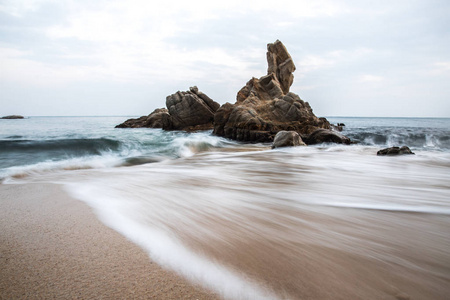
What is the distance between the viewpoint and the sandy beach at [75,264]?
47.7 inches

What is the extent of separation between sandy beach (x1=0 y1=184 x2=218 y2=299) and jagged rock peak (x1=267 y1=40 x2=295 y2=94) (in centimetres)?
2706

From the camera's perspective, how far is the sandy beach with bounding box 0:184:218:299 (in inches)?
47.7

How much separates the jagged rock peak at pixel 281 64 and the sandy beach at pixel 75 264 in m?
27.1

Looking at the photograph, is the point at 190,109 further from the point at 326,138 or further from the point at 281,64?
the point at 326,138

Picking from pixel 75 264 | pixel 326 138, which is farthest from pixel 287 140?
pixel 75 264

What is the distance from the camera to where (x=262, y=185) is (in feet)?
13.5

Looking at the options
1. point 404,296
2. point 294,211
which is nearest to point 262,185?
point 294,211

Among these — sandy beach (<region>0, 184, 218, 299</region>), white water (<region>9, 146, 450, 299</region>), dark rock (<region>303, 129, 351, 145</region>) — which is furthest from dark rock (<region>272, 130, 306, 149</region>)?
sandy beach (<region>0, 184, 218, 299</region>)

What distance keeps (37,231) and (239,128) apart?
51.0ft

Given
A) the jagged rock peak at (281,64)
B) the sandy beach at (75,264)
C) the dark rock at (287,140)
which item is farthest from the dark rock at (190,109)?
the sandy beach at (75,264)

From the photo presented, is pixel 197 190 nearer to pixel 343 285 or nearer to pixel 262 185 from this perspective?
pixel 262 185

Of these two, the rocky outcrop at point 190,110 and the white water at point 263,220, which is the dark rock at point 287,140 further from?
the rocky outcrop at point 190,110

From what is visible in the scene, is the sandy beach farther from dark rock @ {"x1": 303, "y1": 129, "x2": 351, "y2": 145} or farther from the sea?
dark rock @ {"x1": 303, "y1": 129, "x2": 351, "y2": 145}

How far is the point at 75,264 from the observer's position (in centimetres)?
144
